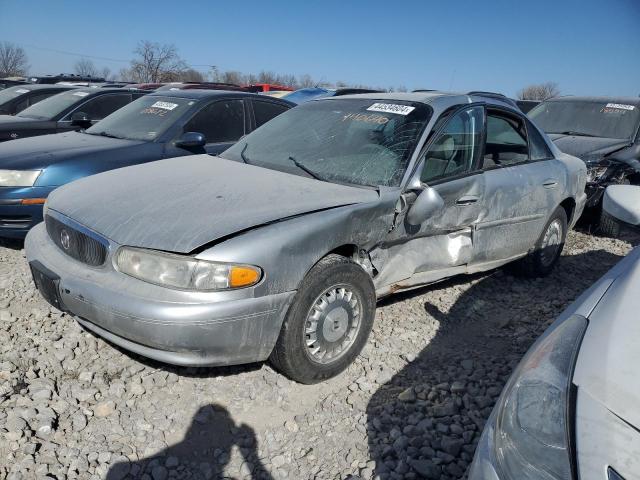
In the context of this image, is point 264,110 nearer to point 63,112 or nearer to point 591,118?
point 63,112

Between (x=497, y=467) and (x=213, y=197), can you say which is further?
(x=213, y=197)

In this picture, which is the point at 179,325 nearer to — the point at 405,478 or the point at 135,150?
the point at 405,478

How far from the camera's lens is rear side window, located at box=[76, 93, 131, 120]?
723 cm

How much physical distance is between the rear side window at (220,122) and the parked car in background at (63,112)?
1825 millimetres

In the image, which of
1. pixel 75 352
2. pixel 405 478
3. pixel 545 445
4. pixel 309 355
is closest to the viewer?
pixel 545 445

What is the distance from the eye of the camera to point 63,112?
23.1ft

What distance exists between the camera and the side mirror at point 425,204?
9.56 feet

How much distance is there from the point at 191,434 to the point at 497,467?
1.49m

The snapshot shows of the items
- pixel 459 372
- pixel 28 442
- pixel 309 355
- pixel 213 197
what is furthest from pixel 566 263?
pixel 28 442

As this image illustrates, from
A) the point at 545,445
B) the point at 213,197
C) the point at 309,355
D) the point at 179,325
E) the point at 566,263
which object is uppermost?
the point at 213,197

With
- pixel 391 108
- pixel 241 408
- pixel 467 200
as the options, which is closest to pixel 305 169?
pixel 391 108

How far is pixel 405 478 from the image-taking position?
7.12 feet

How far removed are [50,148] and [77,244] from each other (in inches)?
103

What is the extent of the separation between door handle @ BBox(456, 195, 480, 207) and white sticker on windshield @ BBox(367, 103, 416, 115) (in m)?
0.68
